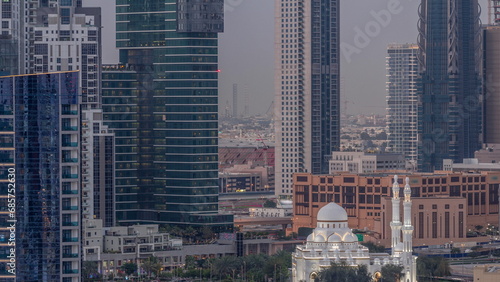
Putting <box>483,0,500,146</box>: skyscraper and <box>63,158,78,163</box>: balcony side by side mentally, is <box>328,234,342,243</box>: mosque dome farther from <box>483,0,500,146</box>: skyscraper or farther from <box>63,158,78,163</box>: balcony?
<box>483,0,500,146</box>: skyscraper

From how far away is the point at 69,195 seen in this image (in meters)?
61.3

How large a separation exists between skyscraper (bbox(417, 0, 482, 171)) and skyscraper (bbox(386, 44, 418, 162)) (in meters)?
9.44

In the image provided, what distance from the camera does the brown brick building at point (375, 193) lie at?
107 metres

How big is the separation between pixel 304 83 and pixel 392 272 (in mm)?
71107

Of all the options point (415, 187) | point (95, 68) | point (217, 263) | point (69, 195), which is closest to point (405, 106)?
point (415, 187)

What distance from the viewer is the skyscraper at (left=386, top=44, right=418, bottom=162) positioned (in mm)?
172750

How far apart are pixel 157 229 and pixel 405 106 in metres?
89.6

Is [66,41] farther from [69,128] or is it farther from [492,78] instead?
[492,78]

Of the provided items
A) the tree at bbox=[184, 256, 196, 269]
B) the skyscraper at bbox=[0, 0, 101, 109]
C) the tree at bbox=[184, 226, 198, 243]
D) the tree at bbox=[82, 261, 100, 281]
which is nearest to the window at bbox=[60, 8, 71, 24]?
the skyscraper at bbox=[0, 0, 101, 109]

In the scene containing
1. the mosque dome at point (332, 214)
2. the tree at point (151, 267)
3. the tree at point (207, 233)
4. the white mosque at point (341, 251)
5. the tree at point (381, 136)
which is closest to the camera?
the white mosque at point (341, 251)

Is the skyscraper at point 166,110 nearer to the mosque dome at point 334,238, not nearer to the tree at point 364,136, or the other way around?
the mosque dome at point 334,238

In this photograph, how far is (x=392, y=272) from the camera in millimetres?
74875

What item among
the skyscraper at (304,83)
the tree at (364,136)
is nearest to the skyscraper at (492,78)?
the tree at (364,136)

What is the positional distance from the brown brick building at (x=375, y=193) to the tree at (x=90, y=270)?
83.1ft
